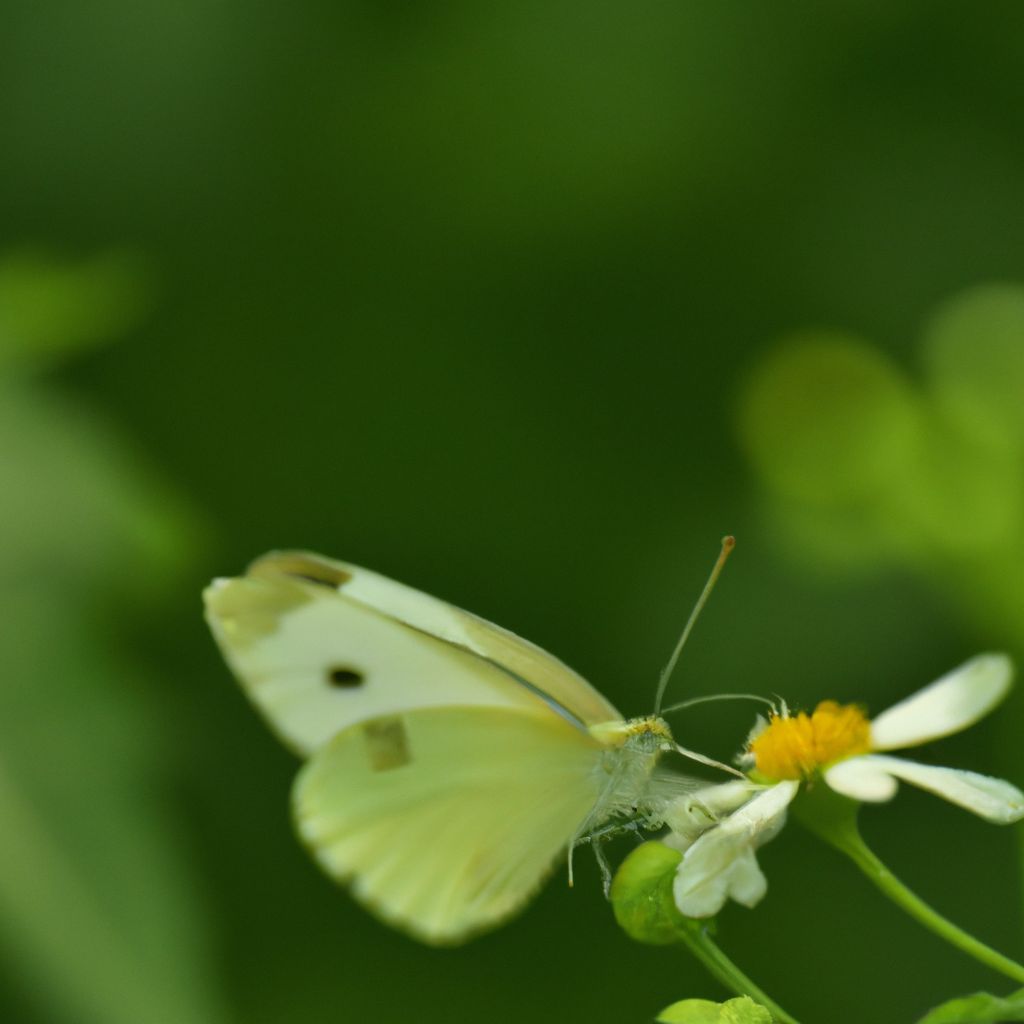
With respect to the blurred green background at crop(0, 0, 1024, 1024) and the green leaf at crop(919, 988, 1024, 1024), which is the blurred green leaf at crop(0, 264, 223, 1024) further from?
the green leaf at crop(919, 988, 1024, 1024)

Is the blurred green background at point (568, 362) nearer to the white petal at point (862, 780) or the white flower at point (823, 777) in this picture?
the white flower at point (823, 777)

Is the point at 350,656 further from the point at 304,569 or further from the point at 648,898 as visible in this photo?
the point at 648,898

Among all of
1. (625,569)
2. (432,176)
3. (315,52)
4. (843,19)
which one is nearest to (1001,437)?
(625,569)

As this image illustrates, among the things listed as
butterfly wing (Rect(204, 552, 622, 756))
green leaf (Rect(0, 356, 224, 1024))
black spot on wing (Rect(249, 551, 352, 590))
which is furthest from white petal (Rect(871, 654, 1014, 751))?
green leaf (Rect(0, 356, 224, 1024))

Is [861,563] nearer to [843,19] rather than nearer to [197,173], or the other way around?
[843,19]

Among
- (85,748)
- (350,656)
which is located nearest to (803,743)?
(350,656)

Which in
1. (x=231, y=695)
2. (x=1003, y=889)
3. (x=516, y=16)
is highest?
(x=516, y=16)
